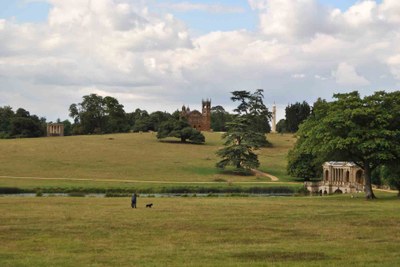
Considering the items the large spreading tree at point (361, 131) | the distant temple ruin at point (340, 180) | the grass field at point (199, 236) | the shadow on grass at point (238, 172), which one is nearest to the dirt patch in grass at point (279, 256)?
the grass field at point (199, 236)

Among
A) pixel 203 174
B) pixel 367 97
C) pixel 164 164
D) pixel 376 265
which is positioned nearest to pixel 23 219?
pixel 376 265

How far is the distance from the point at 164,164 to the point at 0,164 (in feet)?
97.8

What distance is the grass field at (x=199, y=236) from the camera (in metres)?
24.2

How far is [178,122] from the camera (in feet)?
487

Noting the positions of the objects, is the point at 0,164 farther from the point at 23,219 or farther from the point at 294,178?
the point at 23,219

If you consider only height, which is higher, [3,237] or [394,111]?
[394,111]

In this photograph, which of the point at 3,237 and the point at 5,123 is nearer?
the point at 3,237

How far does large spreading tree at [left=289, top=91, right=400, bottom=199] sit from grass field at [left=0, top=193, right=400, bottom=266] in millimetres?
14688

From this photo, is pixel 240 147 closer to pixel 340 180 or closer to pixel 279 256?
pixel 340 180

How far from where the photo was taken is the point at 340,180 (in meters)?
103

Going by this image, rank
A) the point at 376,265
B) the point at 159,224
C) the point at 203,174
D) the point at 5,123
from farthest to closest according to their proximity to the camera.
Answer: the point at 5,123, the point at 203,174, the point at 159,224, the point at 376,265

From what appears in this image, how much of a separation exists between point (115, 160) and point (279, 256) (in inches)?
4014

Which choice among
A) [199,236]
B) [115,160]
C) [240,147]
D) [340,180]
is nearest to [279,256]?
[199,236]

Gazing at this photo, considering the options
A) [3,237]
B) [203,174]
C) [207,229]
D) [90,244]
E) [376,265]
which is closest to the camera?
[376,265]
